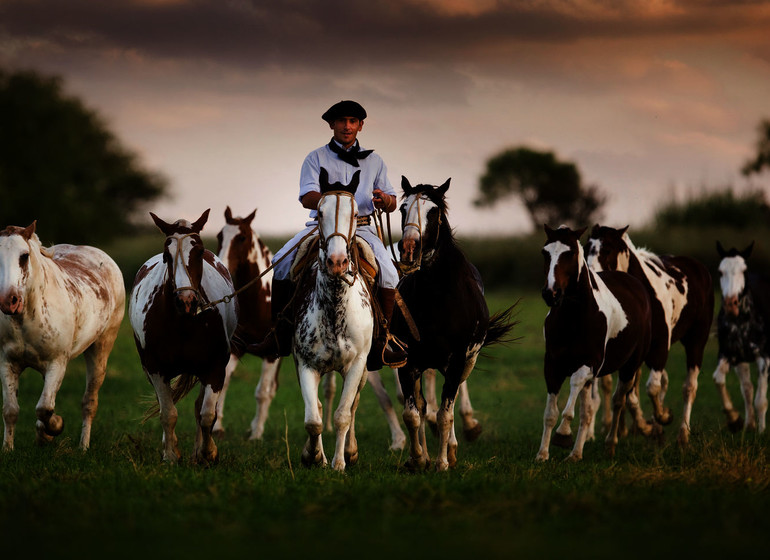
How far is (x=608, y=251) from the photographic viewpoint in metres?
13.0

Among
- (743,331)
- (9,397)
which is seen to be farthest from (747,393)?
(9,397)

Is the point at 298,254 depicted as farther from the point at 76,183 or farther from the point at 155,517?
the point at 76,183

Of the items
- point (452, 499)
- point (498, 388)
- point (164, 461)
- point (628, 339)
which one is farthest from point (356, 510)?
point (498, 388)

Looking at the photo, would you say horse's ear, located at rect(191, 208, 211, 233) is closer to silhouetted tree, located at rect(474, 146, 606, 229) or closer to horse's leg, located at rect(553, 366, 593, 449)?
horse's leg, located at rect(553, 366, 593, 449)

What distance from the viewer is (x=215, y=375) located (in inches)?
360

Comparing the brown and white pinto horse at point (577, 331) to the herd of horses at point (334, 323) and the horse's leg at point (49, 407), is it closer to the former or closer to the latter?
the herd of horses at point (334, 323)

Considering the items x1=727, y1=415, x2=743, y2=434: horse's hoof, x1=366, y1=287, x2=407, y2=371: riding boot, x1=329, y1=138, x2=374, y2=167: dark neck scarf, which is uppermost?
x1=329, y1=138, x2=374, y2=167: dark neck scarf

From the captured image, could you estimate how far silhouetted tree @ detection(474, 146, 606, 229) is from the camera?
8312 centimetres

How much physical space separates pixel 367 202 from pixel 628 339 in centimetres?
379

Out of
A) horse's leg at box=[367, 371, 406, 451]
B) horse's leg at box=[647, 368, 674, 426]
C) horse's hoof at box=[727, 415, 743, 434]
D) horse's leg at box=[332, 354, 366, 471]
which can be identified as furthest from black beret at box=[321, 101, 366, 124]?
horse's hoof at box=[727, 415, 743, 434]

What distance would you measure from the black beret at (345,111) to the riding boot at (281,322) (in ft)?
5.99

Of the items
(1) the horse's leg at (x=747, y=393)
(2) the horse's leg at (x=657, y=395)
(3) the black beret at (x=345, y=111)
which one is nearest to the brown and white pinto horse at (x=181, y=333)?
(3) the black beret at (x=345, y=111)

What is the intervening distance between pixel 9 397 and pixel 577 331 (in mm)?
6231

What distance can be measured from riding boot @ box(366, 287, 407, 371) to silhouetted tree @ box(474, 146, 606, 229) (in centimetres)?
7201
